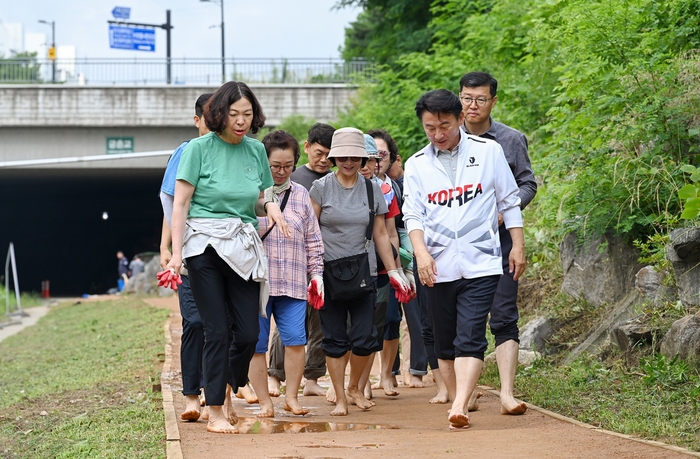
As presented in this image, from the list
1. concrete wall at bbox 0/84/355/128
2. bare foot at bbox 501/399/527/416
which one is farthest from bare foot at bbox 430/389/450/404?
concrete wall at bbox 0/84/355/128

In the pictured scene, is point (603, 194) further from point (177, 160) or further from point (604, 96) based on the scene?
point (177, 160)

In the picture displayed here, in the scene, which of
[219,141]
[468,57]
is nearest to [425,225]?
[219,141]

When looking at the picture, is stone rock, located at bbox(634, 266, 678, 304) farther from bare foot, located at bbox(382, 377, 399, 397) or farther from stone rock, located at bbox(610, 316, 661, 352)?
bare foot, located at bbox(382, 377, 399, 397)

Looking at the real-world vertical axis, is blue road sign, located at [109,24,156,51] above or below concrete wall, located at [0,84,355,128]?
above

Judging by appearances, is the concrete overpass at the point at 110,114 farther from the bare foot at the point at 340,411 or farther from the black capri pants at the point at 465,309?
the black capri pants at the point at 465,309

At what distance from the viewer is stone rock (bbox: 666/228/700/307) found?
6.96 meters

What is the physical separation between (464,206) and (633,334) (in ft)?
7.12

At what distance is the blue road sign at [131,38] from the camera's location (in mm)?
44000

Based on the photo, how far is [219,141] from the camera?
5988mm

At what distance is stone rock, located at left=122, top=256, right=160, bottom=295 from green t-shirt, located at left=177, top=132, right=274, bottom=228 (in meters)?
26.2

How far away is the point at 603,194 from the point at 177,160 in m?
3.77

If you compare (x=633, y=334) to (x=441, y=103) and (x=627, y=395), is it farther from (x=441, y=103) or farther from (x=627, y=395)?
(x=441, y=103)

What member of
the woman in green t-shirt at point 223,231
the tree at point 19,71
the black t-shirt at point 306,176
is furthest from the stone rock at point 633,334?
the tree at point 19,71

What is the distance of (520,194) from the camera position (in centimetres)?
677
